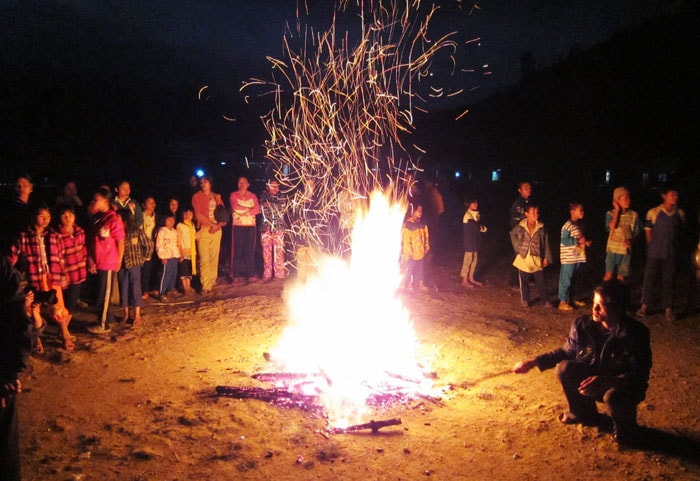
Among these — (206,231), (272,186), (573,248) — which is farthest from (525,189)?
(206,231)

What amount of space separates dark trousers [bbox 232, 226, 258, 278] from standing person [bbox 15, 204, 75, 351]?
427 cm

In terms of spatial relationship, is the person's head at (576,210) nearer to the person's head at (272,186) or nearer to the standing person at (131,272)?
the person's head at (272,186)

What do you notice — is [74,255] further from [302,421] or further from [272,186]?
[272,186]

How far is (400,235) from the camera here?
380 inches

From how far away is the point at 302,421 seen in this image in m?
4.85

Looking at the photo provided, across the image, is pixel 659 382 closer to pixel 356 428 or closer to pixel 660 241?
pixel 660 241

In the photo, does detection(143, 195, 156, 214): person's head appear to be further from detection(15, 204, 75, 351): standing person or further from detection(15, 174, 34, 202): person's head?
detection(15, 204, 75, 351): standing person

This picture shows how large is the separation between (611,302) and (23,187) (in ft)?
23.0

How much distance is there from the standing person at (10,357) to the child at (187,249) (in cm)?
627

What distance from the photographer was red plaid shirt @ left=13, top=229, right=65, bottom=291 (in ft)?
19.8

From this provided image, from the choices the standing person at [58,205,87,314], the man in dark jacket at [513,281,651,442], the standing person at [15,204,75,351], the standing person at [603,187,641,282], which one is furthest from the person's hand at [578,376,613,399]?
the standing person at [58,205,87,314]

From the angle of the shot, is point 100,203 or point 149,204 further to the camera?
point 149,204

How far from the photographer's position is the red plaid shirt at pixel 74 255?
21.6 feet

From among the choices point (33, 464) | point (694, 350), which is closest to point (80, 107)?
point (33, 464)
